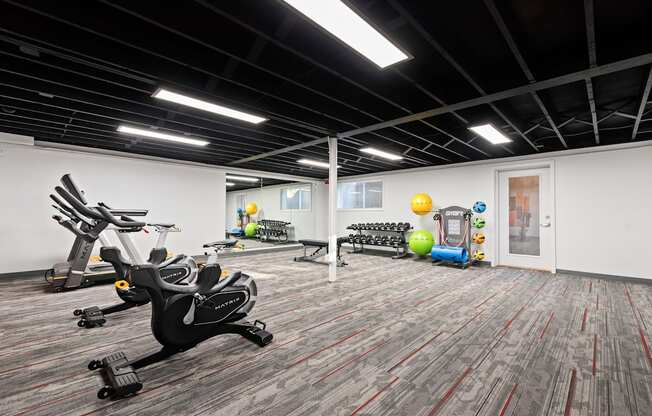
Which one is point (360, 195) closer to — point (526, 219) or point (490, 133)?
point (526, 219)

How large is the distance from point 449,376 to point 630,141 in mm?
6151

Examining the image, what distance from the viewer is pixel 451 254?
20.7 feet

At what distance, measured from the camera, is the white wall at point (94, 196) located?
5.25 m

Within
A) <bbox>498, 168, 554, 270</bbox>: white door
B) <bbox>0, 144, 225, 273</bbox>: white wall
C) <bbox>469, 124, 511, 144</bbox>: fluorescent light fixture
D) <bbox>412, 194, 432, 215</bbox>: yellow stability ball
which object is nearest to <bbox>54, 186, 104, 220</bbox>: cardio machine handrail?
<bbox>0, 144, 225, 273</bbox>: white wall

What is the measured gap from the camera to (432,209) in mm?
7828

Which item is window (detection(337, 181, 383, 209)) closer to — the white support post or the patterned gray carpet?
the white support post

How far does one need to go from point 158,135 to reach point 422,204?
6156 millimetres

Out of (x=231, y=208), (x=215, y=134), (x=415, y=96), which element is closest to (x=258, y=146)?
(x=215, y=134)

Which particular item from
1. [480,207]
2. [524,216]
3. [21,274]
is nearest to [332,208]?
[480,207]

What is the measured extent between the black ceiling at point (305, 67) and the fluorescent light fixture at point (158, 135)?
227 millimetres

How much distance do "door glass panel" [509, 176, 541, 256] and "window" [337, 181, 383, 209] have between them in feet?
12.1

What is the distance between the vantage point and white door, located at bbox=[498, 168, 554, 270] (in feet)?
20.1

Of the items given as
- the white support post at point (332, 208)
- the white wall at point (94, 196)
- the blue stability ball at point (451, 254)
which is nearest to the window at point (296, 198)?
the white wall at point (94, 196)

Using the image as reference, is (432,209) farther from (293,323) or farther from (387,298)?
(293,323)
